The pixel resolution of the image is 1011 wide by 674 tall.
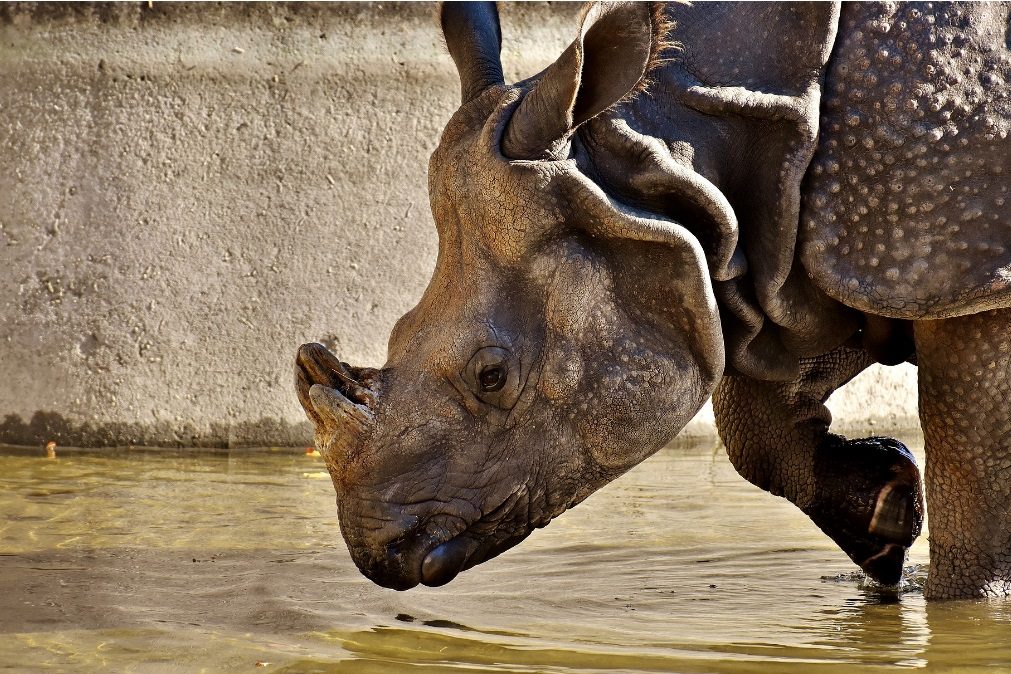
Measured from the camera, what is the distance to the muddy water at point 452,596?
338cm

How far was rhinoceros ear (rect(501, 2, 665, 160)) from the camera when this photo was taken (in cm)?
348

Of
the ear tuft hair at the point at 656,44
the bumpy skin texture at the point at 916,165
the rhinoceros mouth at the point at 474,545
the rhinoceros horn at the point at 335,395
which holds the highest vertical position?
the ear tuft hair at the point at 656,44

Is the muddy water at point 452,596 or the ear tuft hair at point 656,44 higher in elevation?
the ear tuft hair at point 656,44

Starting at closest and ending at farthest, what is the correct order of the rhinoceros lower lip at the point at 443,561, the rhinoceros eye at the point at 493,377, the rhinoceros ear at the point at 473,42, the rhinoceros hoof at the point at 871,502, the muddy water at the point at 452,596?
1. the muddy water at the point at 452,596
2. the rhinoceros lower lip at the point at 443,561
3. the rhinoceros eye at the point at 493,377
4. the rhinoceros ear at the point at 473,42
5. the rhinoceros hoof at the point at 871,502

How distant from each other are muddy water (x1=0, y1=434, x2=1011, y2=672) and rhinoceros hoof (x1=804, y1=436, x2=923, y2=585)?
4.6 inches

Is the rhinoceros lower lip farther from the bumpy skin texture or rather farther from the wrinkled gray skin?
the bumpy skin texture

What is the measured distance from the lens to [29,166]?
283 inches

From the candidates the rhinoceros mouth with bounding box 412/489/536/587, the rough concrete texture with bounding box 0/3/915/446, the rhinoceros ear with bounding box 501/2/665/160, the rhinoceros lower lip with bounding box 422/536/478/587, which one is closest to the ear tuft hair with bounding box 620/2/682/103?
the rhinoceros ear with bounding box 501/2/665/160

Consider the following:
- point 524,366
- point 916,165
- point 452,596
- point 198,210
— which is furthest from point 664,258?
point 198,210

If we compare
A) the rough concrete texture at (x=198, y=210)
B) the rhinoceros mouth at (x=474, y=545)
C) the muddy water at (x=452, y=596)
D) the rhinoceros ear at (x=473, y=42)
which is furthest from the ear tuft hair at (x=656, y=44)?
the rough concrete texture at (x=198, y=210)

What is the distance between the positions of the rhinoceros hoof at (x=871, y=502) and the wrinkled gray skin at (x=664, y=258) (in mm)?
571

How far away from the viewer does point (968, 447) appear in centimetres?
375

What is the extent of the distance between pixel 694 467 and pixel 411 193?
203cm

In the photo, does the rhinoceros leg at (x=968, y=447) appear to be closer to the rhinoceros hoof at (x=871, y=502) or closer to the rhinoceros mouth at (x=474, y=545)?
the rhinoceros hoof at (x=871, y=502)
